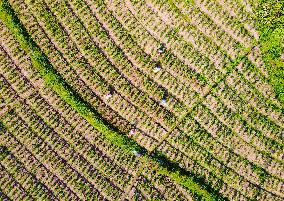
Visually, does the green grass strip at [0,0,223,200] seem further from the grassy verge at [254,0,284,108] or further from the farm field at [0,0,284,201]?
the grassy verge at [254,0,284,108]

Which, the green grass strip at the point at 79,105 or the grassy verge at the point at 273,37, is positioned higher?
the grassy verge at the point at 273,37

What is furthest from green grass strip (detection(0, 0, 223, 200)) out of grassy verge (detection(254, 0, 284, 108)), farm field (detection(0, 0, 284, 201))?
grassy verge (detection(254, 0, 284, 108))

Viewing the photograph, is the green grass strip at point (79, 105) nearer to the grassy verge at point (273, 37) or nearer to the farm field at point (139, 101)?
the farm field at point (139, 101)

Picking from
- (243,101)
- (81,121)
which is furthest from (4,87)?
(243,101)

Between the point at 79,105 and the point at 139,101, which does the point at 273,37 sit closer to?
the point at 139,101

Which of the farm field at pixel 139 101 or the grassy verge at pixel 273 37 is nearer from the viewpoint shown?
the grassy verge at pixel 273 37

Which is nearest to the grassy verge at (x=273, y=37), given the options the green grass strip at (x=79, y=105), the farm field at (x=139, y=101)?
the farm field at (x=139, y=101)
